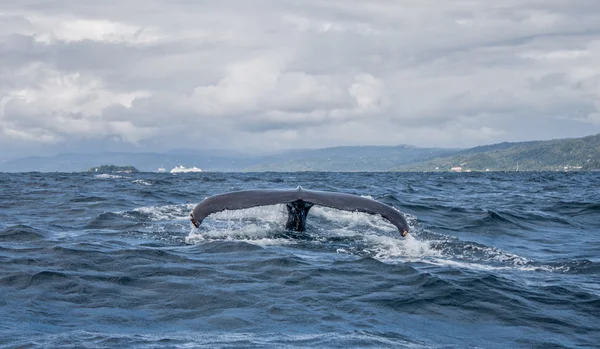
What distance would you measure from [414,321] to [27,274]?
17.5ft

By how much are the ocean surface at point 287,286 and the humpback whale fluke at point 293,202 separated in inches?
29.0

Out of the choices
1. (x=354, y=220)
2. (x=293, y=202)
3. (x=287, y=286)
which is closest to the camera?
(x=287, y=286)

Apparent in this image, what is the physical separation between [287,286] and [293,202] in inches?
103

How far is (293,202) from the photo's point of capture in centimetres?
1165

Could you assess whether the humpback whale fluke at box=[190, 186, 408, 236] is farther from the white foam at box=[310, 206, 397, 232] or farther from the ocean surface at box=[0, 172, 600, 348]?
the white foam at box=[310, 206, 397, 232]

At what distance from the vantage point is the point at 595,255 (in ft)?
42.4

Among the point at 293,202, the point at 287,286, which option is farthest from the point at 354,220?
the point at 287,286

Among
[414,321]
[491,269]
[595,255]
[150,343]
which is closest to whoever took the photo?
[150,343]

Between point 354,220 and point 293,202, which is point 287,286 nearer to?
point 293,202

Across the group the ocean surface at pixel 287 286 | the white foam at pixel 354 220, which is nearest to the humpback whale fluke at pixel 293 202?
the ocean surface at pixel 287 286

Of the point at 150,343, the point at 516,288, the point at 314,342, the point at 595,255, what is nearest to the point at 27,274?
the point at 150,343

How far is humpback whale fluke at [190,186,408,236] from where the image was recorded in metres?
10.7

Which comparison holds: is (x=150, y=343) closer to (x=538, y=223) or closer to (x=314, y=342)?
(x=314, y=342)

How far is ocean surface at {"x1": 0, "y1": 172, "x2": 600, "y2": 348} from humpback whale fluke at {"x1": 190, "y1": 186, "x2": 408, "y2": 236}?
738mm
